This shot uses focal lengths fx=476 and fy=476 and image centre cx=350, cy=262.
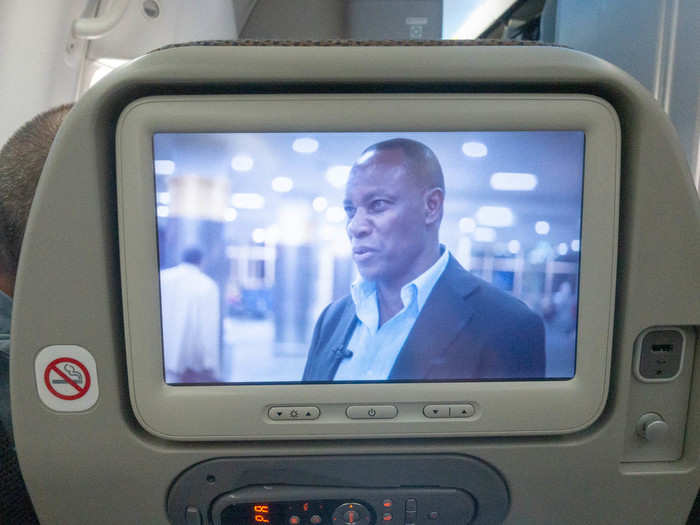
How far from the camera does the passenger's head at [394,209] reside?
0.85 meters

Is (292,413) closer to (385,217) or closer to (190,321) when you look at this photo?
(190,321)

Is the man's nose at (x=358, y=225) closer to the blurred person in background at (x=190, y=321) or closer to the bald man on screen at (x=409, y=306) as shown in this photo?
the bald man on screen at (x=409, y=306)

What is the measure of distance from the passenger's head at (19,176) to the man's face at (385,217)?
2.42 feet

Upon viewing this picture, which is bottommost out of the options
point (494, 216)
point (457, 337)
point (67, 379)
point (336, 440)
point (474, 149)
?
point (336, 440)

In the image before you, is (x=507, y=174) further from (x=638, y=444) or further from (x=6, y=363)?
(x=6, y=363)

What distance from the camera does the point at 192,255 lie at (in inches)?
34.0

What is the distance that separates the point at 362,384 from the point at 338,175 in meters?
0.39

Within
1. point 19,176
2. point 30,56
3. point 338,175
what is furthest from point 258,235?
point 30,56

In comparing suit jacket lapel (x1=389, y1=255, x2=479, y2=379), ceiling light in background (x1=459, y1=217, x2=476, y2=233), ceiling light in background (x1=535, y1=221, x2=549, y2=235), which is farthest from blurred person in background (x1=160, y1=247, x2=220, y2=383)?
ceiling light in background (x1=535, y1=221, x2=549, y2=235)

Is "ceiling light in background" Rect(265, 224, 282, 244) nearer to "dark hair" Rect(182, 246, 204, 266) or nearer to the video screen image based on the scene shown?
the video screen image

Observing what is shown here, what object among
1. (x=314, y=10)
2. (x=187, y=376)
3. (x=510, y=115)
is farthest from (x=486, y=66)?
(x=314, y=10)

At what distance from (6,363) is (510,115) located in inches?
46.9

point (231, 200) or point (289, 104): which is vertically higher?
point (289, 104)

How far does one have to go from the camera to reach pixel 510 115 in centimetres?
84
